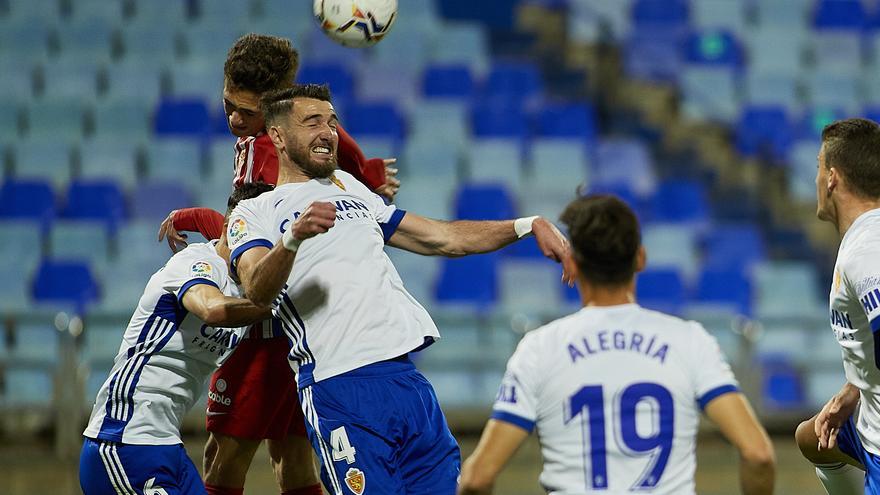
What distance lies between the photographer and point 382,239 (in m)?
4.57

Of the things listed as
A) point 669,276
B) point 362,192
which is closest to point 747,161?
point 669,276

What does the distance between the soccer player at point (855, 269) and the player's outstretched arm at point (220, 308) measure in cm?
210

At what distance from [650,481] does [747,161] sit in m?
10.3

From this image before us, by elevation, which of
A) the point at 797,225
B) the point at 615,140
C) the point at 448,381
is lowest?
the point at 448,381

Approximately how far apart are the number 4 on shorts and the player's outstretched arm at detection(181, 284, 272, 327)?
500mm

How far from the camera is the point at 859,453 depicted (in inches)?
182

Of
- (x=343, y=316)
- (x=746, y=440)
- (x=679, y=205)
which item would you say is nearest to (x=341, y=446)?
(x=343, y=316)

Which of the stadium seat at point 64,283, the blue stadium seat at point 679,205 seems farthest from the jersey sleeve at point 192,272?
the blue stadium seat at point 679,205

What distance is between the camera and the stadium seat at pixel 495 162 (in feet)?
38.5

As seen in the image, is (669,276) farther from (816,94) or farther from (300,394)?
(300,394)

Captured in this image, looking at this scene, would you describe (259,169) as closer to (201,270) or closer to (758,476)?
(201,270)

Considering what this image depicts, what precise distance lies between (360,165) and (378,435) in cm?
142

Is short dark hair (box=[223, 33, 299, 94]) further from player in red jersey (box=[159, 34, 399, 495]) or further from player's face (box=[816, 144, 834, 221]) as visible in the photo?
player's face (box=[816, 144, 834, 221])

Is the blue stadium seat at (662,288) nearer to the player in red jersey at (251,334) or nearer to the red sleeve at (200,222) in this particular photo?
the player in red jersey at (251,334)
